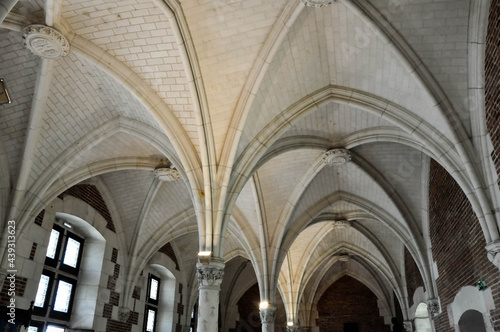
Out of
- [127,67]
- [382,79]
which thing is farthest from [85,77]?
[382,79]

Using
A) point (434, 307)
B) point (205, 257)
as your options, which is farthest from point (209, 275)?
point (434, 307)

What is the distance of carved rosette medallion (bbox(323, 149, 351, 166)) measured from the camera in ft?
35.6

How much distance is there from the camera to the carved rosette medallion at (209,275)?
7254mm

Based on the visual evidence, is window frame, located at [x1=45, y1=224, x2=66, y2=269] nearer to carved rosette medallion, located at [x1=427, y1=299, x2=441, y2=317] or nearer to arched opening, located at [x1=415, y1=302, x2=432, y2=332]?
carved rosette medallion, located at [x1=427, y1=299, x2=441, y2=317]

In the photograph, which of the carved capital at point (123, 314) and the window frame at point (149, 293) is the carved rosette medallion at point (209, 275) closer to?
the carved capital at point (123, 314)

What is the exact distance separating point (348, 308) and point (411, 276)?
6.49m

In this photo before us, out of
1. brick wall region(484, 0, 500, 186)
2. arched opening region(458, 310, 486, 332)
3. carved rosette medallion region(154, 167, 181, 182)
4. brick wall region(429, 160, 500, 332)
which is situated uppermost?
carved rosette medallion region(154, 167, 181, 182)

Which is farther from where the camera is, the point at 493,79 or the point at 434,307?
the point at 434,307

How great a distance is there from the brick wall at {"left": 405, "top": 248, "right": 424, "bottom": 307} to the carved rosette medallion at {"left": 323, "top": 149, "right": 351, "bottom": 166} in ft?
18.7

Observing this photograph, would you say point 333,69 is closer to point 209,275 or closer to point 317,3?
point 317,3

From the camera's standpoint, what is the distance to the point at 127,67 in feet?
26.3

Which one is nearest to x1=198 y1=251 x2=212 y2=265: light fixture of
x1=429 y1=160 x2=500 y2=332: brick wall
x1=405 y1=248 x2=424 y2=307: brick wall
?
x1=429 y1=160 x2=500 y2=332: brick wall

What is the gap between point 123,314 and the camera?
492 inches

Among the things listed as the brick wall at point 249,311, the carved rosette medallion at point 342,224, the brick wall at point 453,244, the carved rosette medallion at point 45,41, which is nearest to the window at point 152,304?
the brick wall at point 249,311
